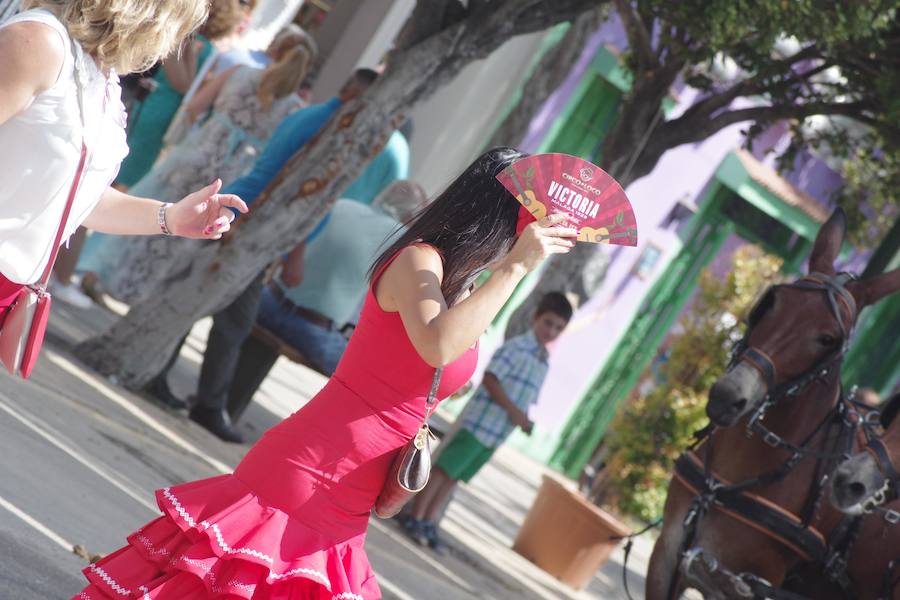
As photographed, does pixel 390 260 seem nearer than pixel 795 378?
Yes

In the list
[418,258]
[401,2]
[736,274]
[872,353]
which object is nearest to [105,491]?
[418,258]

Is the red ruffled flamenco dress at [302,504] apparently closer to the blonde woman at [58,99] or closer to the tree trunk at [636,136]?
the blonde woman at [58,99]

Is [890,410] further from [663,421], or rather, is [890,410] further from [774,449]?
[663,421]

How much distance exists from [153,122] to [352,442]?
295 inches

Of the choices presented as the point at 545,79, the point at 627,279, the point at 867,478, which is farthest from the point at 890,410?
the point at 627,279

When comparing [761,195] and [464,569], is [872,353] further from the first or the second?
[464,569]

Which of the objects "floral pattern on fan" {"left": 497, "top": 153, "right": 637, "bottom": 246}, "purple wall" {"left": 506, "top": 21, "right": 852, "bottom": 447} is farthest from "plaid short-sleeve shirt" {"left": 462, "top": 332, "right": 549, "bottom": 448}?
"purple wall" {"left": 506, "top": 21, "right": 852, "bottom": 447}

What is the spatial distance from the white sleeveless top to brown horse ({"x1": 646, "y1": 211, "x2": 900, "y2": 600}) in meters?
3.68

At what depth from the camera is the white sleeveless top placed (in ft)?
10.2

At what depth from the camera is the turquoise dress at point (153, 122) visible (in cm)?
1059

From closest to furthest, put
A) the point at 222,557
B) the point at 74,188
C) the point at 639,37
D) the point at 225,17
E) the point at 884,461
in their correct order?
1. the point at 74,188
2. the point at 222,557
3. the point at 884,461
4. the point at 225,17
5. the point at 639,37

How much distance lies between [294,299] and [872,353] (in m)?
13.0

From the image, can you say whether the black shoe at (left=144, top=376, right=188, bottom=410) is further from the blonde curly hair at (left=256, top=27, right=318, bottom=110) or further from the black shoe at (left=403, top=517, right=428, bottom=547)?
the blonde curly hair at (left=256, top=27, right=318, bottom=110)

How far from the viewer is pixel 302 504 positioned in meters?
3.58
